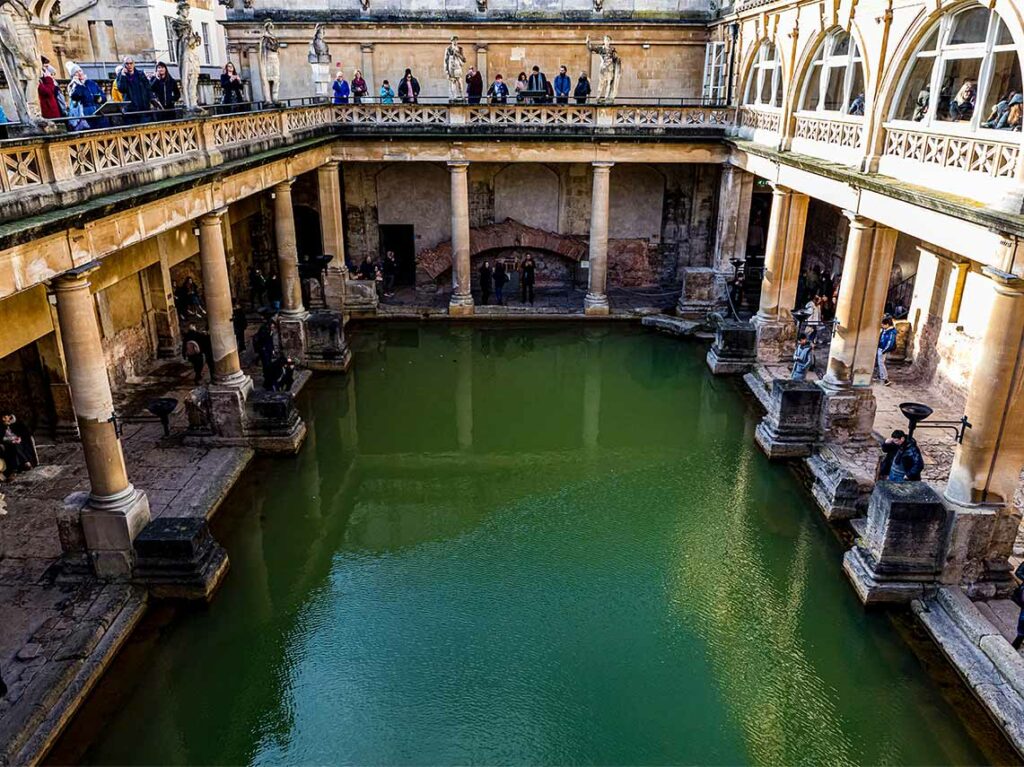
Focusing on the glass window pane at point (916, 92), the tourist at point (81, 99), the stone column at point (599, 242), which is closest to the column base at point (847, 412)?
the glass window pane at point (916, 92)

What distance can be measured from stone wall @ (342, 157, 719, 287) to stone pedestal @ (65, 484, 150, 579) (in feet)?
54.5

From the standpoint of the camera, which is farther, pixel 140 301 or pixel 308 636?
pixel 140 301

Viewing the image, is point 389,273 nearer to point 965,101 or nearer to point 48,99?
point 48,99

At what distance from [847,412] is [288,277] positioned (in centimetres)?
1210

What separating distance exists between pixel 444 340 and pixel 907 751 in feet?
48.3

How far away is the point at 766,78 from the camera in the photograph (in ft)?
62.0

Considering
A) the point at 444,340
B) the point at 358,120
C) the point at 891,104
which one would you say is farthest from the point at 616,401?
the point at 358,120

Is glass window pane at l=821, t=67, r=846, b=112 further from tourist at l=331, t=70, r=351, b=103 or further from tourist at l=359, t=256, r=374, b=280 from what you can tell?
tourist at l=359, t=256, r=374, b=280

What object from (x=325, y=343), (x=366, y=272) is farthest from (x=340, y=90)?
(x=325, y=343)

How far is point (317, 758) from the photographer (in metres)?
7.84

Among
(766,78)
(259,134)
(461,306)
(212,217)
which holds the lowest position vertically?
(461,306)

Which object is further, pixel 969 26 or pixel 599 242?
pixel 599 242

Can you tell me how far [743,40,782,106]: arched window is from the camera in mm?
17734

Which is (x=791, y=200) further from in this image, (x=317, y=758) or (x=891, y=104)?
(x=317, y=758)
